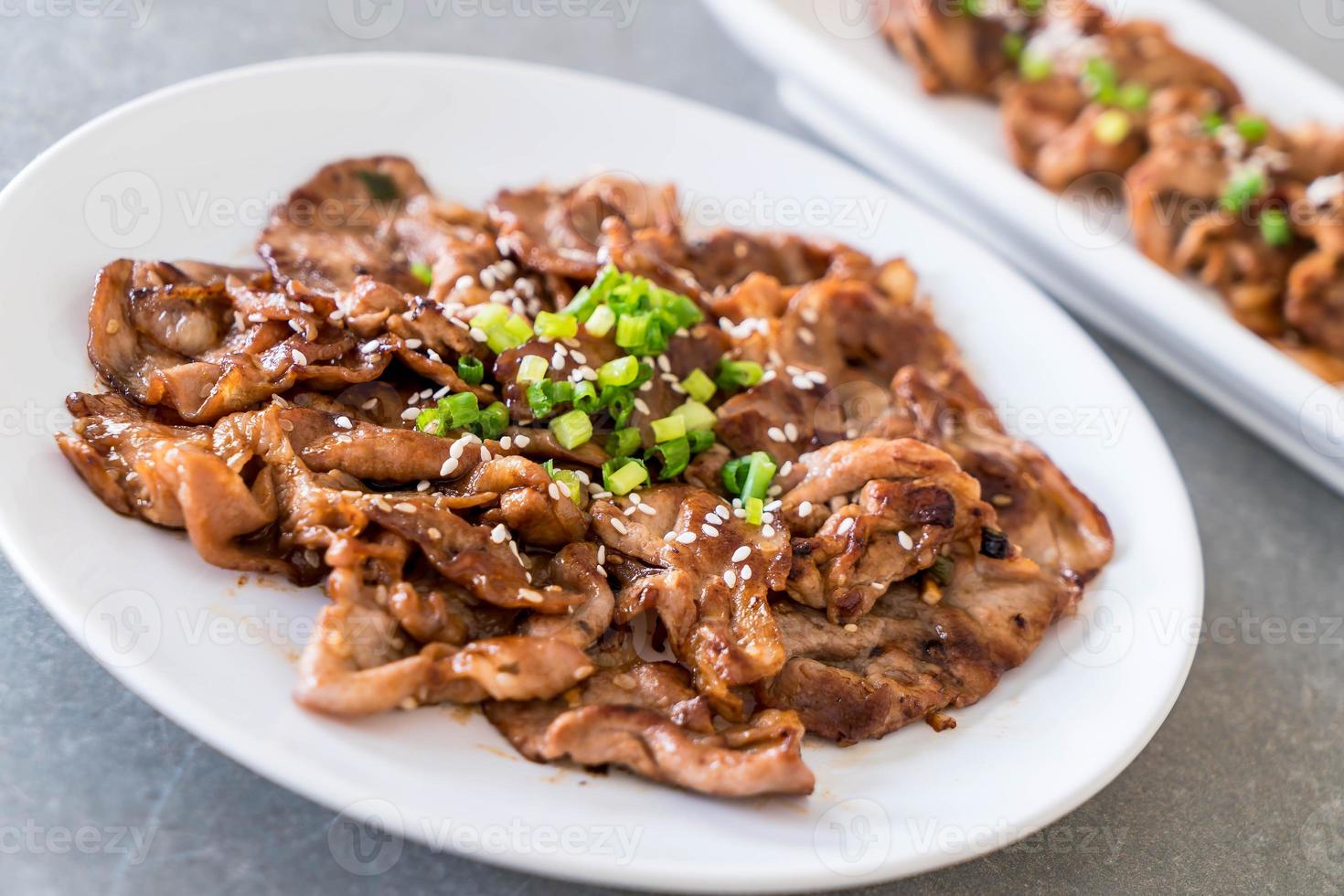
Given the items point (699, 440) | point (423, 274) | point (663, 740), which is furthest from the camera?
point (423, 274)

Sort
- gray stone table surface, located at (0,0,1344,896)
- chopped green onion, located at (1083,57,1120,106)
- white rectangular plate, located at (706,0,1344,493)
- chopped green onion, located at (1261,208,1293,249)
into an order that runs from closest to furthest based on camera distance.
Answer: gray stone table surface, located at (0,0,1344,896) < white rectangular plate, located at (706,0,1344,493) < chopped green onion, located at (1261,208,1293,249) < chopped green onion, located at (1083,57,1120,106)

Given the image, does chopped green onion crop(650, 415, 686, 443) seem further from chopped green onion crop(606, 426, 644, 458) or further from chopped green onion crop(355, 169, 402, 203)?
chopped green onion crop(355, 169, 402, 203)

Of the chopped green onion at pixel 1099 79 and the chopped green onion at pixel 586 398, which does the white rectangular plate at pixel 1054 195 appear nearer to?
the chopped green onion at pixel 1099 79

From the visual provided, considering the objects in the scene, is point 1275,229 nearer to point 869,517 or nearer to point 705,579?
point 869,517

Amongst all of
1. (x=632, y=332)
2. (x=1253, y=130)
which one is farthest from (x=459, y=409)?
(x=1253, y=130)

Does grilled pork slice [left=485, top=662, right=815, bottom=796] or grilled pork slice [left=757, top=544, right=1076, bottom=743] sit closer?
grilled pork slice [left=485, top=662, right=815, bottom=796]

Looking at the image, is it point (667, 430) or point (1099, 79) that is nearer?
point (667, 430)

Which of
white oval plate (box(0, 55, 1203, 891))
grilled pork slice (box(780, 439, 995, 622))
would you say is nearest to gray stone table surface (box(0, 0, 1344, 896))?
white oval plate (box(0, 55, 1203, 891))
